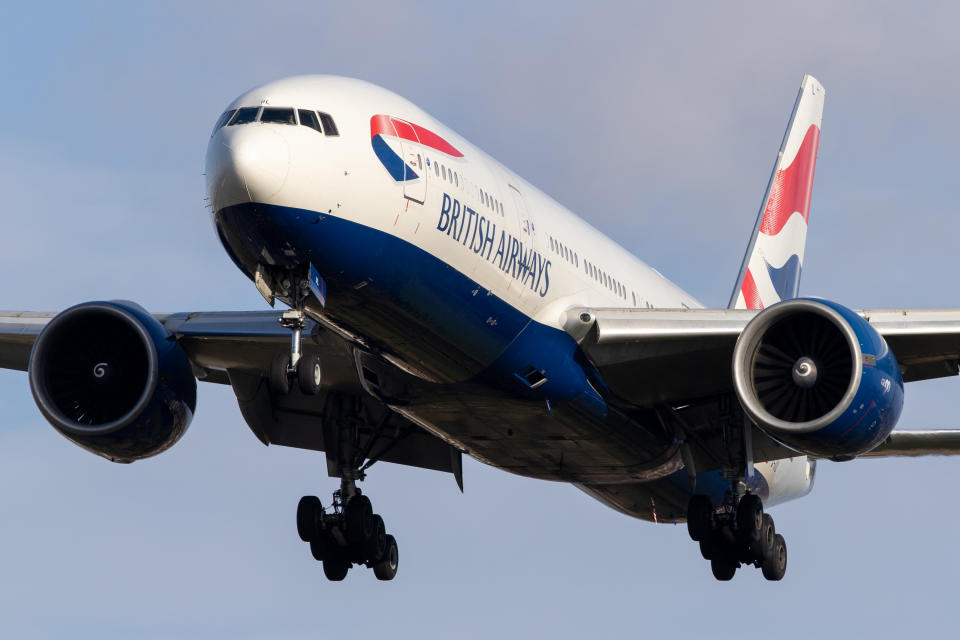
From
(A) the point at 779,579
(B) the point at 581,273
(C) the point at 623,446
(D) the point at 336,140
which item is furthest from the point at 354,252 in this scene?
(A) the point at 779,579

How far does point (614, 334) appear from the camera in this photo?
25.0m

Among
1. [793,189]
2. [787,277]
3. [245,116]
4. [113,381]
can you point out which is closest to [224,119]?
[245,116]

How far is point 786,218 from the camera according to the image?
40.6 m

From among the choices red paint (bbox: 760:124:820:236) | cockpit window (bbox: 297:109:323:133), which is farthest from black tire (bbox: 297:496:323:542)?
red paint (bbox: 760:124:820:236)

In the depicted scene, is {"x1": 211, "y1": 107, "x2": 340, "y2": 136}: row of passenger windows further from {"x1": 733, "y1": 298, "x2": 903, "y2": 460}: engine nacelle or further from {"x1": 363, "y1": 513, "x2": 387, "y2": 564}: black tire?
{"x1": 363, "y1": 513, "x2": 387, "y2": 564}: black tire

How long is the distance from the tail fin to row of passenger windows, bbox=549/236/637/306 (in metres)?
8.32

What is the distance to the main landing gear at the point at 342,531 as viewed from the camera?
28.8 meters

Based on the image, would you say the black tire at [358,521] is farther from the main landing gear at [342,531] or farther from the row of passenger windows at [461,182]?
the row of passenger windows at [461,182]

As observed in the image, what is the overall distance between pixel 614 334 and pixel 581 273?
169 centimetres

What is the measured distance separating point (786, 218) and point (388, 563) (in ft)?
52.5

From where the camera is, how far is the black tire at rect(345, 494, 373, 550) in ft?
94.4

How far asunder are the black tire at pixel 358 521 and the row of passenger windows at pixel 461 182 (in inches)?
290

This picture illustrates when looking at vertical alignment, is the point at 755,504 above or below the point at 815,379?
below

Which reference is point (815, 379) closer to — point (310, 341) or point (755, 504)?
point (755, 504)
